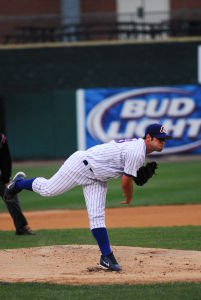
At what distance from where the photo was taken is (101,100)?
25.5 meters

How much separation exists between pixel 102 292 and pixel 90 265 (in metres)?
1.35

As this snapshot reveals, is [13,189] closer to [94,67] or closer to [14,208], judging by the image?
[14,208]

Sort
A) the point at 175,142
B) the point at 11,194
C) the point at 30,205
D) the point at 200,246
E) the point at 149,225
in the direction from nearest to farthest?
the point at 11,194 → the point at 200,246 → the point at 149,225 → the point at 30,205 → the point at 175,142

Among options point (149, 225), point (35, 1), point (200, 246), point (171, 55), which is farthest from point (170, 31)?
point (200, 246)

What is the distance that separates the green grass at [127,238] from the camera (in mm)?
9992

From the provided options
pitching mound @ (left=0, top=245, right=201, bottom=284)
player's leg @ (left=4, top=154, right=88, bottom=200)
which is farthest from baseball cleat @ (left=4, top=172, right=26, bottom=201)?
pitching mound @ (left=0, top=245, right=201, bottom=284)

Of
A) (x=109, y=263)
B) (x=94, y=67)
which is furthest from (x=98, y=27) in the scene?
(x=109, y=263)

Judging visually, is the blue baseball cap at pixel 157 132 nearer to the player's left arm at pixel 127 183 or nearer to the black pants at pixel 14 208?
the player's left arm at pixel 127 183

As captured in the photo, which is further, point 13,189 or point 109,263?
point 13,189

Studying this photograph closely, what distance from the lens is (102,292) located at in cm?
699

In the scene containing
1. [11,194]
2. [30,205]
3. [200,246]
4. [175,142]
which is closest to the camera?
[11,194]

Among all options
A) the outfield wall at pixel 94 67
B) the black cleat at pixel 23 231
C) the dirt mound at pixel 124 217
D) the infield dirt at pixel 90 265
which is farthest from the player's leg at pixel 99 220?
the outfield wall at pixel 94 67

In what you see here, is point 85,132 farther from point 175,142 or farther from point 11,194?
point 11,194

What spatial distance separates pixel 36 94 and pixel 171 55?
4808mm
